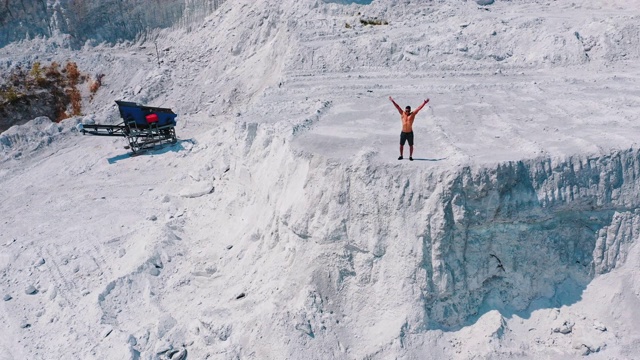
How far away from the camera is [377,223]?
9273 mm

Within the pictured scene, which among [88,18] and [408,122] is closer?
[408,122]

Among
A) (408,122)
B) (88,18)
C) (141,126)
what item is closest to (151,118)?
(141,126)

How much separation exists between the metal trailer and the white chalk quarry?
150 cm

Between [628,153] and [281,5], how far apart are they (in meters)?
17.4

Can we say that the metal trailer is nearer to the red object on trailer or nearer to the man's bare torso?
the red object on trailer

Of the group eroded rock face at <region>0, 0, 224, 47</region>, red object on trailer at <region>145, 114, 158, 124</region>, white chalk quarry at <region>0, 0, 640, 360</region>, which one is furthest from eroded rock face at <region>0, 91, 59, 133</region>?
red object on trailer at <region>145, 114, 158, 124</region>

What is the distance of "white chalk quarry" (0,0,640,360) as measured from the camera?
357 inches

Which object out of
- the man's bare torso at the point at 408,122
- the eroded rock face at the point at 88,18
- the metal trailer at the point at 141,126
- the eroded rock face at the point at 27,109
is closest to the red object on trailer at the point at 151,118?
the metal trailer at the point at 141,126

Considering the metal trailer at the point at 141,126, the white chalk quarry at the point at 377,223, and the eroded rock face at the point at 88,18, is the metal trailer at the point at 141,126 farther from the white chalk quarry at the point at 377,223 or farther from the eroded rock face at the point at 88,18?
the eroded rock face at the point at 88,18

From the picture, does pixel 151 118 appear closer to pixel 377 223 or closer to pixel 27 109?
pixel 27 109

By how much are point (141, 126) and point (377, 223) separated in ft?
39.7

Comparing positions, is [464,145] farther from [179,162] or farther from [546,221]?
Answer: [179,162]

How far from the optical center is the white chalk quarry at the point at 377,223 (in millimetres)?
9062

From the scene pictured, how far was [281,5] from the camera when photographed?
22.8 metres
